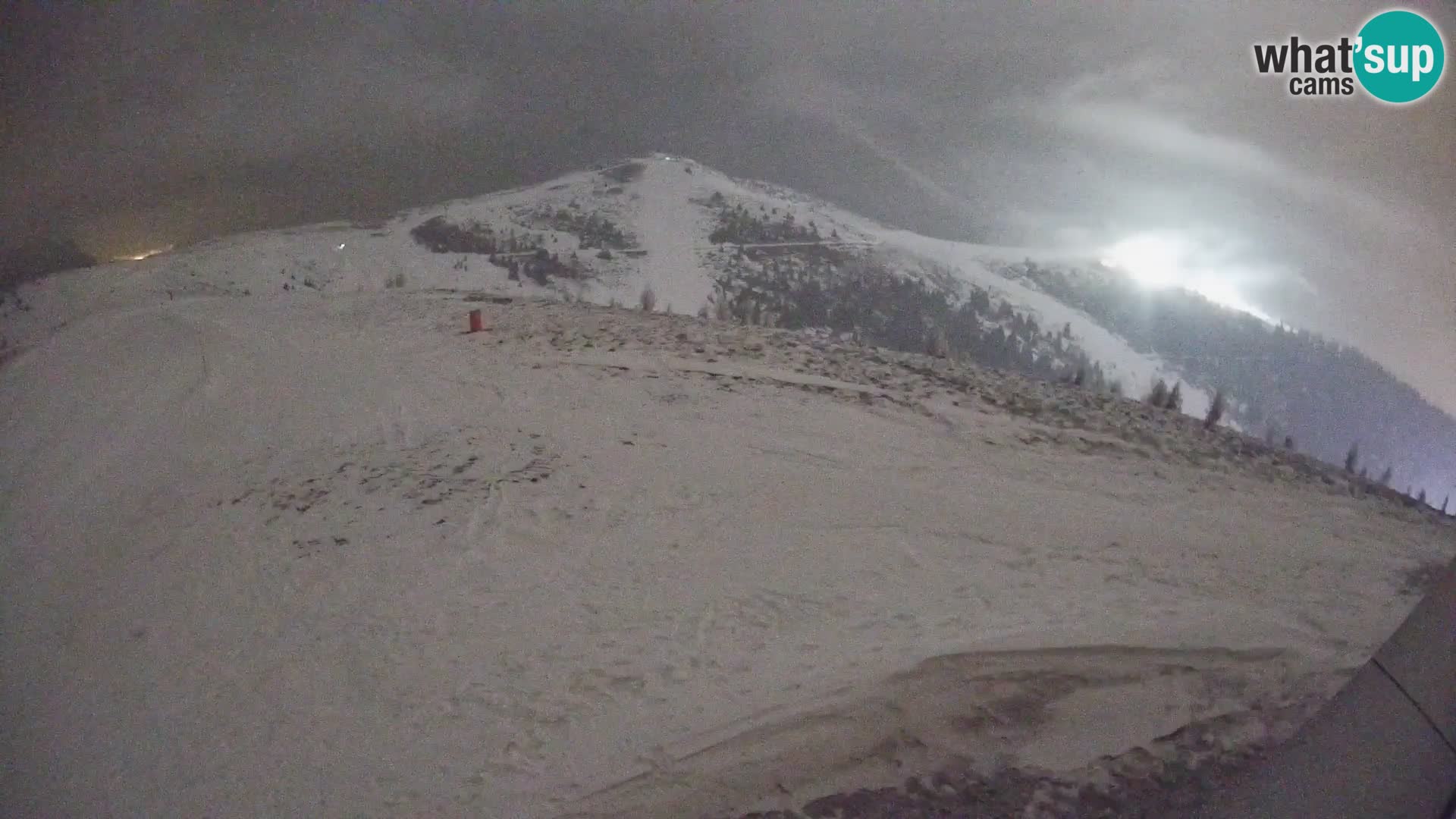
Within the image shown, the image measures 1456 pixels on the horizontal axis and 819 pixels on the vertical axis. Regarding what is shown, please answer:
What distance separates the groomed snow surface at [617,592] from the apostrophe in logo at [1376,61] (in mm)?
816

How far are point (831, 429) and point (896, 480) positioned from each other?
28 cm

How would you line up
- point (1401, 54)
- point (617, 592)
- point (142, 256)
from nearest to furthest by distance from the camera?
point (1401, 54) → point (617, 592) → point (142, 256)

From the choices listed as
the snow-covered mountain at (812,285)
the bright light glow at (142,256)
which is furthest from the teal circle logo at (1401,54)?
the bright light glow at (142,256)

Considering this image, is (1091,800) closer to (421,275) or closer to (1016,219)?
(1016,219)

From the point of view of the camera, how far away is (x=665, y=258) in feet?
7.79

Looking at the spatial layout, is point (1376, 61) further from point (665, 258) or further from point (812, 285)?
point (665, 258)

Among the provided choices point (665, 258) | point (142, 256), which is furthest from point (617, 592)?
point (142, 256)

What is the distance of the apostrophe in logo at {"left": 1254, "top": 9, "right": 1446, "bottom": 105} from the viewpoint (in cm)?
175

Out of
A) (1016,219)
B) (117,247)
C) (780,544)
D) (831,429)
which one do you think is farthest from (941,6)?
(117,247)

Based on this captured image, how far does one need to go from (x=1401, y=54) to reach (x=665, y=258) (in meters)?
1.68

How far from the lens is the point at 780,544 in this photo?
2047 mm

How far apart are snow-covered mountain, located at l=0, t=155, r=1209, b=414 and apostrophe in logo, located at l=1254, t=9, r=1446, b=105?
2.03 ft

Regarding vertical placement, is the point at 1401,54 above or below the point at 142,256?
above

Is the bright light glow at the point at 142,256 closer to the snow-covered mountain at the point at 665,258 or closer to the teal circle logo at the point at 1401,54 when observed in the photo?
the snow-covered mountain at the point at 665,258
